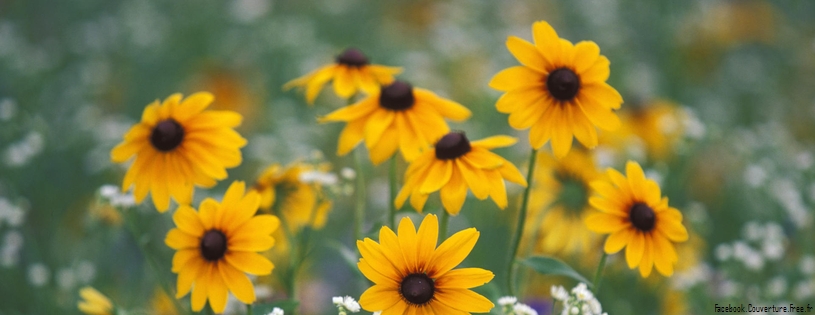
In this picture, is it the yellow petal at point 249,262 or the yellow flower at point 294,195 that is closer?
the yellow petal at point 249,262

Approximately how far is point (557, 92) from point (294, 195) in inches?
27.9

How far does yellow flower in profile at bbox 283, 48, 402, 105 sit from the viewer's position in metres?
1.44

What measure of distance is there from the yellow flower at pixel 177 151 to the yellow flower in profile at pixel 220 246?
8cm

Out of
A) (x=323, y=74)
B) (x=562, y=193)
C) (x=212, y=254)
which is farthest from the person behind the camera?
(x=562, y=193)

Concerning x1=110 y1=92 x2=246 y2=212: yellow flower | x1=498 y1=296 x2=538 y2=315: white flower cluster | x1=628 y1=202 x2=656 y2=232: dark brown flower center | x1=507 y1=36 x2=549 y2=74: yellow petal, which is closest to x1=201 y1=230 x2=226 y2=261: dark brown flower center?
x1=110 y1=92 x2=246 y2=212: yellow flower

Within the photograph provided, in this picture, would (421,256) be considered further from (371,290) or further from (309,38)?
(309,38)

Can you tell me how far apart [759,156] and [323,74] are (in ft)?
6.45

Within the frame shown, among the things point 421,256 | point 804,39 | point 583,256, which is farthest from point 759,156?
point 421,256

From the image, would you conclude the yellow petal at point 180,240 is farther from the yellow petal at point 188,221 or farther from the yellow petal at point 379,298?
the yellow petal at point 379,298

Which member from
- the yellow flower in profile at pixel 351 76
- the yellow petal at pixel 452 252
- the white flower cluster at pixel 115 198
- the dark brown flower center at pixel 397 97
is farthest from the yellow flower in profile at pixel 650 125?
the white flower cluster at pixel 115 198

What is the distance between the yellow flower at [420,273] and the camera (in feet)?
3.32

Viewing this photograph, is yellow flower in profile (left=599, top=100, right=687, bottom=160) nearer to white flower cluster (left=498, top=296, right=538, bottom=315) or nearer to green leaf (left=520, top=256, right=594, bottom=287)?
green leaf (left=520, top=256, right=594, bottom=287)

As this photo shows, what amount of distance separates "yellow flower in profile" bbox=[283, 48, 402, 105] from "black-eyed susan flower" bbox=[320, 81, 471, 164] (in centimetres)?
10

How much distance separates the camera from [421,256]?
1039 millimetres
